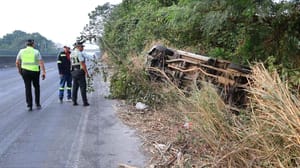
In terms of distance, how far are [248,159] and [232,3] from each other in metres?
3.35

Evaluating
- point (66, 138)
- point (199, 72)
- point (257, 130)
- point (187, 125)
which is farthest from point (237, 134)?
point (199, 72)

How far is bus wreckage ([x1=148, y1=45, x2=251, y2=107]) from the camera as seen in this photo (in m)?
7.92

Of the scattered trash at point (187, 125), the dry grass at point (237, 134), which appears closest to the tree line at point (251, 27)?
the dry grass at point (237, 134)

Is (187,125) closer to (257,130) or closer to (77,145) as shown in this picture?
(77,145)

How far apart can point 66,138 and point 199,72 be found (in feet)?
11.3

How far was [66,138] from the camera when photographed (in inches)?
269

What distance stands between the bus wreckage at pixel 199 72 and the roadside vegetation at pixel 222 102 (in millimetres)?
334

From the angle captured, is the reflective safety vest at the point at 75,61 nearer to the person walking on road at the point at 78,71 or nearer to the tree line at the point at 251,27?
the person walking on road at the point at 78,71

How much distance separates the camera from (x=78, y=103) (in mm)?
10945

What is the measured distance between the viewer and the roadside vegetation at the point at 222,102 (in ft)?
14.3

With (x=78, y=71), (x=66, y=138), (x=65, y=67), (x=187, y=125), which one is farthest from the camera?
(x=65, y=67)

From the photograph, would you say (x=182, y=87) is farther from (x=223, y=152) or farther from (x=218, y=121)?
(x=223, y=152)

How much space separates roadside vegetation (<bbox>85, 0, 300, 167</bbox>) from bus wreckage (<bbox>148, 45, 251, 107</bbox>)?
13.2 inches

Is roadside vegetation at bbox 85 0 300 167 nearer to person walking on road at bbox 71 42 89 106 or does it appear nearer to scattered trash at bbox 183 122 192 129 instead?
scattered trash at bbox 183 122 192 129
